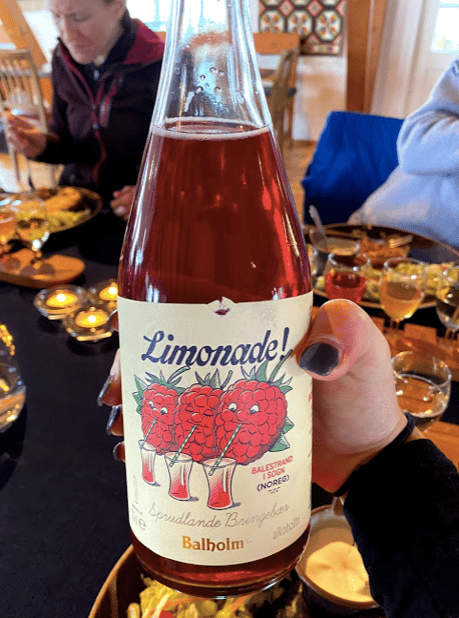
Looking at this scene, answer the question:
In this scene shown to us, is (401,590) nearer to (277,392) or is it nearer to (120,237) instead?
(277,392)

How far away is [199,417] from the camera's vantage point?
36cm

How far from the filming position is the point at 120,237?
1201mm

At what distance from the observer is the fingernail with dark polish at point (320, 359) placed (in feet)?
1.24

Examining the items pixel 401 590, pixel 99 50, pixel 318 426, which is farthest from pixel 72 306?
pixel 99 50

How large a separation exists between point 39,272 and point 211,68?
0.73 metres

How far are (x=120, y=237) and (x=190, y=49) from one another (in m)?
0.82

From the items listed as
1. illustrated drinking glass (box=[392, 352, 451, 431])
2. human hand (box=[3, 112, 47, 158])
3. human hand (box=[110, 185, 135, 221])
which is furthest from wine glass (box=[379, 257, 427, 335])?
human hand (box=[3, 112, 47, 158])

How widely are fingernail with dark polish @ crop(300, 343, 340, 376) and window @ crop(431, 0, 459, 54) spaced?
14.4 feet

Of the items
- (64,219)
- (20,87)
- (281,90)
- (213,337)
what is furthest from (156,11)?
(281,90)

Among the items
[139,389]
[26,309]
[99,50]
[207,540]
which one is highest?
[99,50]

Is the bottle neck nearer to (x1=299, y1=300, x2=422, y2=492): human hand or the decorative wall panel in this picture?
(x1=299, y1=300, x2=422, y2=492): human hand

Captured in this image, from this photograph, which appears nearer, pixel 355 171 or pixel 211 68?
pixel 211 68

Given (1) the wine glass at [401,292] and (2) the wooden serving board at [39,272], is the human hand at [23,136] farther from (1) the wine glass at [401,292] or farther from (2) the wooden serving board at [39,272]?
(1) the wine glass at [401,292]

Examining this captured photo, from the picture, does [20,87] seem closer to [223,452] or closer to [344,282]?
[344,282]
